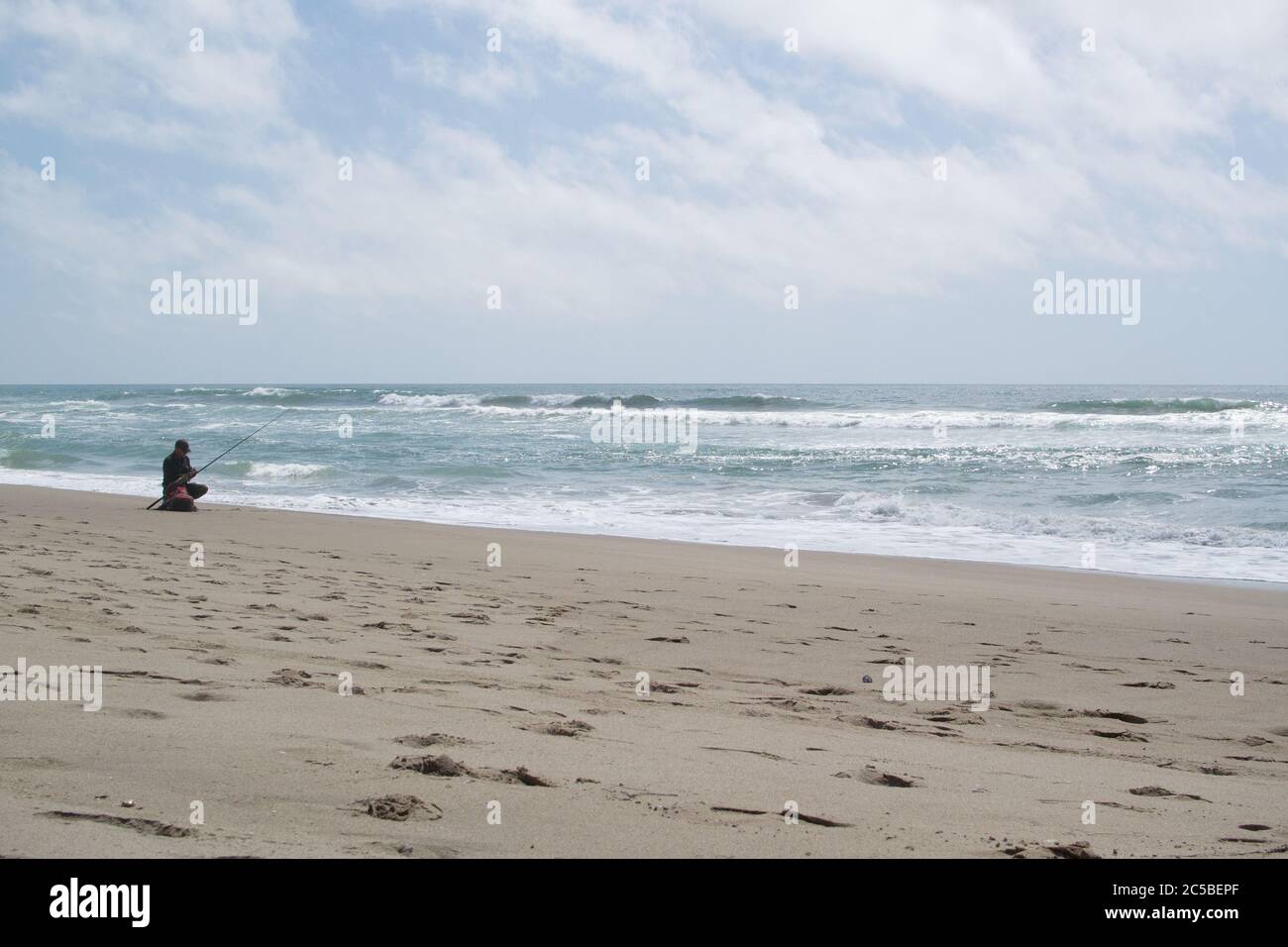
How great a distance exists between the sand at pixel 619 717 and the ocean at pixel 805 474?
3.52m

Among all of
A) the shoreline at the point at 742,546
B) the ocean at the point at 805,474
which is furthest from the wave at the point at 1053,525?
the shoreline at the point at 742,546

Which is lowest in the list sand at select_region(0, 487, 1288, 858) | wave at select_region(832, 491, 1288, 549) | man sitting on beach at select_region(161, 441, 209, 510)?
sand at select_region(0, 487, 1288, 858)

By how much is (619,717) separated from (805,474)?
52.3 feet

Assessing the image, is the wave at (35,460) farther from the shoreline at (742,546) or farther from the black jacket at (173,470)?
the black jacket at (173,470)

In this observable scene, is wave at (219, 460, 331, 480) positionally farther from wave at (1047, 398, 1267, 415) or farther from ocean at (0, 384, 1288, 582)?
wave at (1047, 398, 1267, 415)

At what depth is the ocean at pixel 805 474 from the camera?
12188 mm

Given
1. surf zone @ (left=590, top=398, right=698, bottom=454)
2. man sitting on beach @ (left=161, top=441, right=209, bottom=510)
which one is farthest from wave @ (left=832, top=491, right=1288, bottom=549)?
surf zone @ (left=590, top=398, right=698, bottom=454)

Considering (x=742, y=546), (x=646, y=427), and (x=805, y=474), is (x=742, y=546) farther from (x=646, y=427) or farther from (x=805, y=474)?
(x=646, y=427)

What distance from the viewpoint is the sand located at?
9.07ft

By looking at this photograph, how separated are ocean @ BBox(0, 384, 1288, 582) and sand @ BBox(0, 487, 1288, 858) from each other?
3.52 metres

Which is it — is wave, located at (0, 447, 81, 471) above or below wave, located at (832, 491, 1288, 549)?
above

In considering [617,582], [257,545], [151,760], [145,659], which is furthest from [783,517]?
[151,760]
